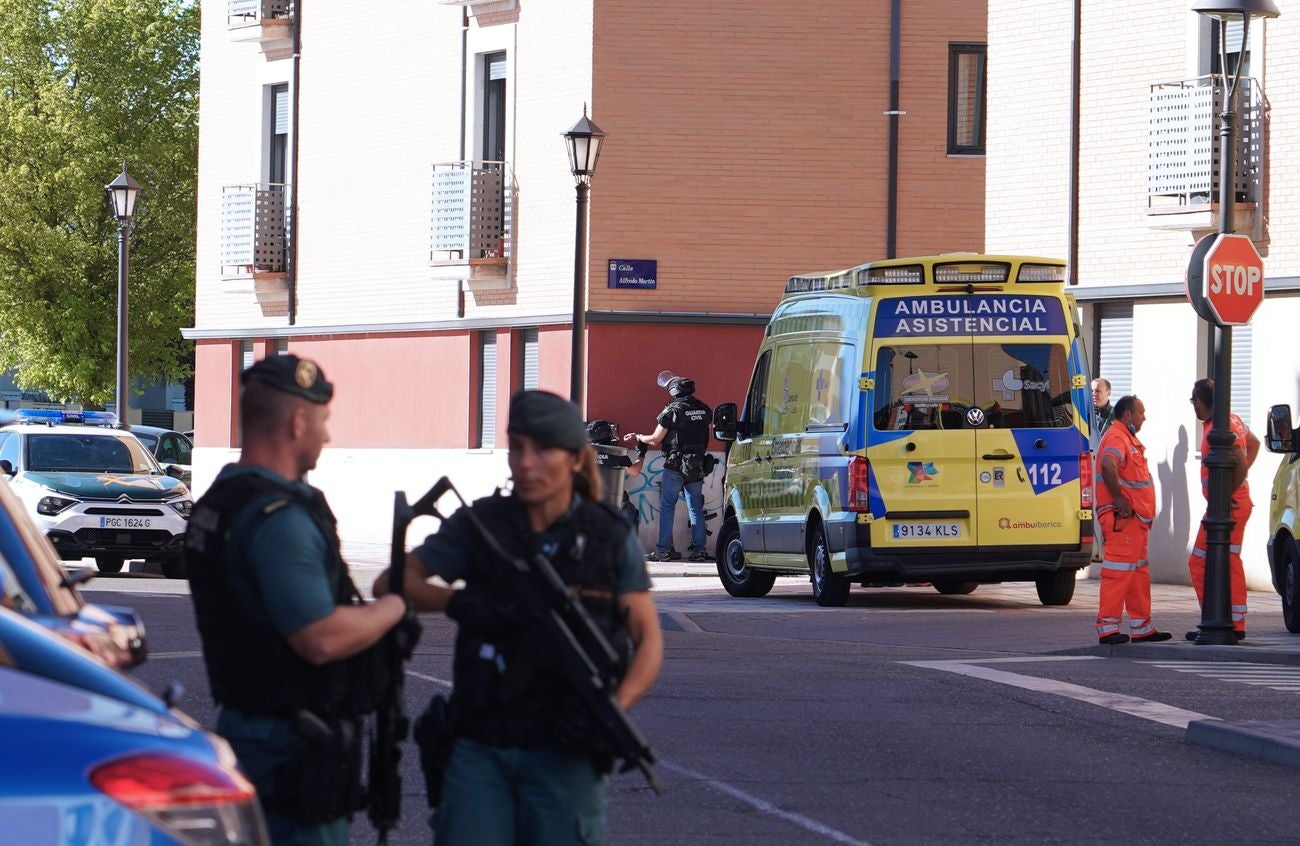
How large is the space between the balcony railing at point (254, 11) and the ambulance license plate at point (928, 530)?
18188mm

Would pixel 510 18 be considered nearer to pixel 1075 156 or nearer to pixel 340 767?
pixel 1075 156

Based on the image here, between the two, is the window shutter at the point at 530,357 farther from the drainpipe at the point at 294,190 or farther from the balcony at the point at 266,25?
the balcony at the point at 266,25

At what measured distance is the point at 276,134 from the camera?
34.2 m

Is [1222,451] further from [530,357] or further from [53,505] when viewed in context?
[530,357]

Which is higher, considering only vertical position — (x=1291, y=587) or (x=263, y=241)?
(x=263, y=241)

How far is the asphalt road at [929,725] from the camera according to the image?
901 cm

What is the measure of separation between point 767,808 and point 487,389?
2116 centimetres

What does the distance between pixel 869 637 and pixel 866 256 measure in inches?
464

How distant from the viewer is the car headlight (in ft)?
77.6

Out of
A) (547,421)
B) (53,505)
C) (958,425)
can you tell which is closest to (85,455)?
(53,505)

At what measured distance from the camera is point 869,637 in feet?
56.6

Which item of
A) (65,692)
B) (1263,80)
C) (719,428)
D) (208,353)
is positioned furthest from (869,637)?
(208,353)

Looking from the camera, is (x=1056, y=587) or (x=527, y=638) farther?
(x=1056, y=587)

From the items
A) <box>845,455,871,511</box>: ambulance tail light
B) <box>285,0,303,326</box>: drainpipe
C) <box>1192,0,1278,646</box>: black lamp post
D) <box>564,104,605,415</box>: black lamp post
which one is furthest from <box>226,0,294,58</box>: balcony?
<box>1192,0,1278,646</box>: black lamp post
